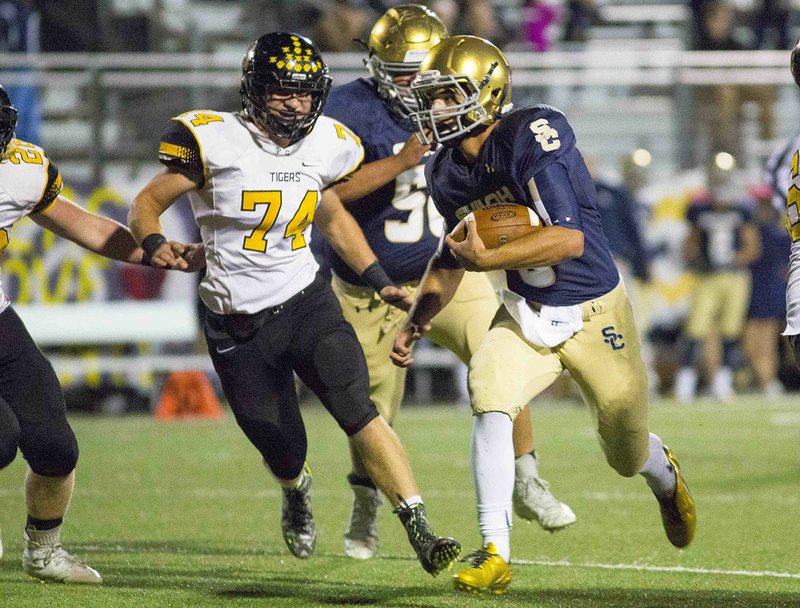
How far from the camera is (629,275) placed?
472 inches

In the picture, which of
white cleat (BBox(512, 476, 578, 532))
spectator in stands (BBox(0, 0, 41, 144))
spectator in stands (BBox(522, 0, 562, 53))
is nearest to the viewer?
white cleat (BBox(512, 476, 578, 532))

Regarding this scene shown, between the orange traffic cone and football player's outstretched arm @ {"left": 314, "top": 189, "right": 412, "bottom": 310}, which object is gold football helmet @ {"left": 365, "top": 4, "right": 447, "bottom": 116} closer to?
football player's outstretched arm @ {"left": 314, "top": 189, "right": 412, "bottom": 310}

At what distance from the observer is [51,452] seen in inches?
190

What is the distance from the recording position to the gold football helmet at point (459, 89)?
4555mm

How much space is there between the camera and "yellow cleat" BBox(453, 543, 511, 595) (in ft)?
13.5

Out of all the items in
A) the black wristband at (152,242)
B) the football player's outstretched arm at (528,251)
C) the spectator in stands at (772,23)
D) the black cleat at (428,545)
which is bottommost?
the black cleat at (428,545)

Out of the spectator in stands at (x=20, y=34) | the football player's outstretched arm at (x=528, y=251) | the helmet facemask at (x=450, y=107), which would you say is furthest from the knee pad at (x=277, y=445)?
the spectator in stands at (x=20, y=34)

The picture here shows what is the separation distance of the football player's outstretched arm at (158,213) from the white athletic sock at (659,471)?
1654mm

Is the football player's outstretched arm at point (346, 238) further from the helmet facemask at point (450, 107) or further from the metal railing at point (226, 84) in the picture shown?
the metal railing at point (226, 84)

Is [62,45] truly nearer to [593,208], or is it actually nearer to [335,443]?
[335,443]

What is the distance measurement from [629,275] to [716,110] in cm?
173

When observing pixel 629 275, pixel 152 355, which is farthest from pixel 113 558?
pixel 629 275

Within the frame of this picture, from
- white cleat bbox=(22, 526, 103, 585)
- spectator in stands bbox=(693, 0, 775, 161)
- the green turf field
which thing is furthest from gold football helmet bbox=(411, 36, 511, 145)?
spectator in stands bbox=(693, 0, 775, 161)

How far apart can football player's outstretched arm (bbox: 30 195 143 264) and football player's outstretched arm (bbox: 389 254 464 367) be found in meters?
0.95
